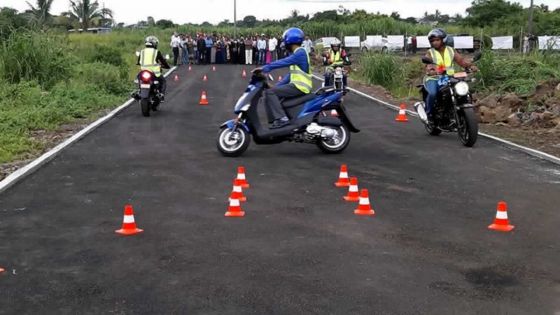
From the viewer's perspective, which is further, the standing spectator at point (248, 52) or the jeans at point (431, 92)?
the standing spectator at point (248, 52)

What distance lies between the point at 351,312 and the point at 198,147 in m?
7.83

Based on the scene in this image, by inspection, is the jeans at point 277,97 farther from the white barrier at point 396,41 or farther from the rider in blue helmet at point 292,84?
the white barrier at point 396,41

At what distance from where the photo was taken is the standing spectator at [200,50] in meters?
45.7

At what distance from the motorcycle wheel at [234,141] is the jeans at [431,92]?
3680 mm

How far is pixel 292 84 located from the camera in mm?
11445

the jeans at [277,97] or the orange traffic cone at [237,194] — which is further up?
the jeans at [277,97]

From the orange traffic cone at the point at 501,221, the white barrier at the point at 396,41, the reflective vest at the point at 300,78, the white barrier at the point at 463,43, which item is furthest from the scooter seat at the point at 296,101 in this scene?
the white barrier at the point at 396,41

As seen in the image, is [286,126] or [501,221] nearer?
[501,221]

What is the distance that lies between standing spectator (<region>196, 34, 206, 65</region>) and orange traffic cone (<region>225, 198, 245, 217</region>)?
127ft

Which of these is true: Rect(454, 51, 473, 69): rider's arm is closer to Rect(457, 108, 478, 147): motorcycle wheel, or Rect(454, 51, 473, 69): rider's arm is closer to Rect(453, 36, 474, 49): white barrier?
Rect(457, 108, 478, 147): motorcycle wheel

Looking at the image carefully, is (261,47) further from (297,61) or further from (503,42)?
(297,61)

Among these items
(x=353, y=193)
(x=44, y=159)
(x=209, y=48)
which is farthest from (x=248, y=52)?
(x=353, y=193)

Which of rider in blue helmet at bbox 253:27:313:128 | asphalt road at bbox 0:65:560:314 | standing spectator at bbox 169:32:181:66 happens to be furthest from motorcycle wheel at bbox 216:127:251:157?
standing spectator at bbox 169:32:181:66

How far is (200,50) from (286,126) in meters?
35.5
